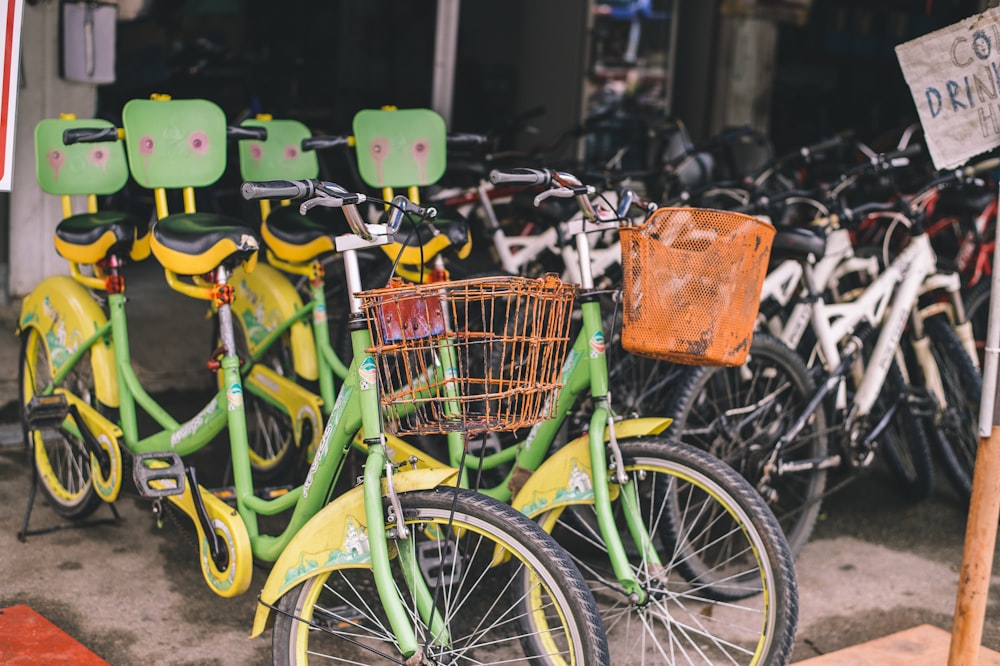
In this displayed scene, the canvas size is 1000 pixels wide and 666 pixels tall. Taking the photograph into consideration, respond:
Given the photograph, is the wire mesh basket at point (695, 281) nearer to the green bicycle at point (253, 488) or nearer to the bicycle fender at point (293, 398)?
the green bicycle at point (253, 488)

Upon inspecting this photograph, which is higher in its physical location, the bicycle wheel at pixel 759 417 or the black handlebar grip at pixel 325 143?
the black handlebar grip at pixel 325 143

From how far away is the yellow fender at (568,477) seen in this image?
10.7 ft

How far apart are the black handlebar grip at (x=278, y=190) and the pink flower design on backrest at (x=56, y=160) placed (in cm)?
154

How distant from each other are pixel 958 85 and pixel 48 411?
10.4 ft

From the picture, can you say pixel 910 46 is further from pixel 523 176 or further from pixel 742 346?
pixel 523 176

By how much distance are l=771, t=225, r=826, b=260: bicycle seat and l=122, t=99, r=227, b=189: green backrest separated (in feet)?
6.55

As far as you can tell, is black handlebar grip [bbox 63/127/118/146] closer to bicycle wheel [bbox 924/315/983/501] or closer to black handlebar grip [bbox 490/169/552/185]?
black handlebar grip [bbox 490/169/552/185]

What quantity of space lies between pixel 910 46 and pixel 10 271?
485 cm

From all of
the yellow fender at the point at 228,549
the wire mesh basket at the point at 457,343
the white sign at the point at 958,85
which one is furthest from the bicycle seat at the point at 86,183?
the white sign at the point at 958,85

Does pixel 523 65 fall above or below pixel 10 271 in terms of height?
above

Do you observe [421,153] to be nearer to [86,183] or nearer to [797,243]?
[86,183]

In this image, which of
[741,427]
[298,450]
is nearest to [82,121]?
[298,450]

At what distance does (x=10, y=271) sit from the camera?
20.5 feet

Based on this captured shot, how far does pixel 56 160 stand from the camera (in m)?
4.07
